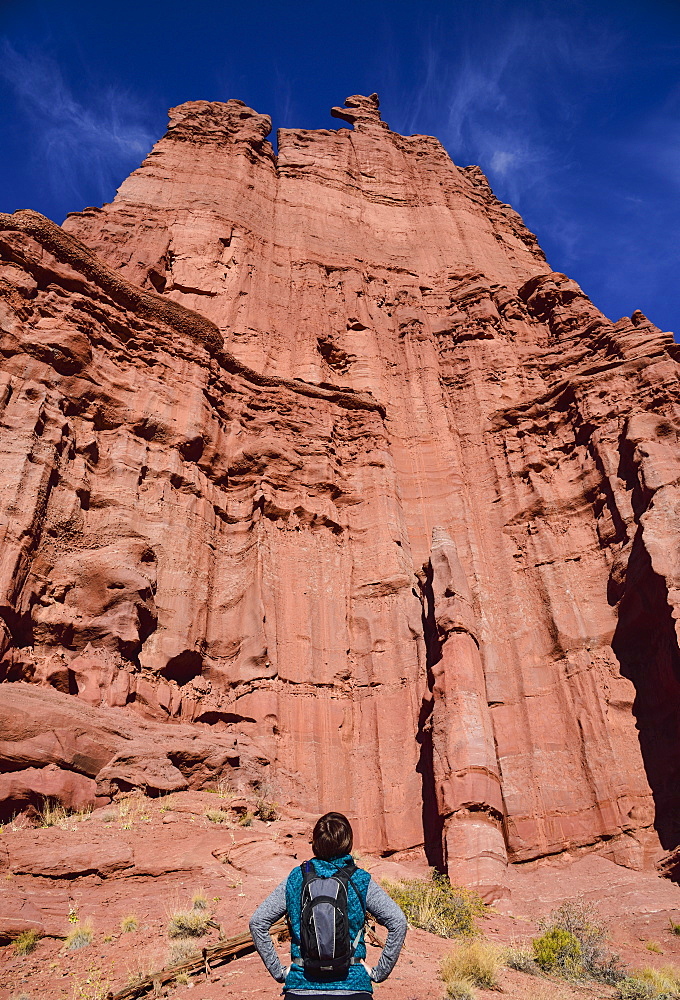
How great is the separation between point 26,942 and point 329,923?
259 inches

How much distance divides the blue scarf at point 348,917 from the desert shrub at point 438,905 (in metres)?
8.36

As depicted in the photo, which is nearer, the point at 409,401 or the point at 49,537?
the point at 49,537

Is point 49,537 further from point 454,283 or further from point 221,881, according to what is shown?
point 454,283

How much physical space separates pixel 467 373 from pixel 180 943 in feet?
80.8

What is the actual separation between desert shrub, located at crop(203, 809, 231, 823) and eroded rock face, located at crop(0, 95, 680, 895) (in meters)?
1.63

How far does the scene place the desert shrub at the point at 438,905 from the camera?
1104cm

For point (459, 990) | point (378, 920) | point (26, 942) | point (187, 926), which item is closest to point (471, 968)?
point (459, 990)

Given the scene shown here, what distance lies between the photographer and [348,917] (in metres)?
3.62

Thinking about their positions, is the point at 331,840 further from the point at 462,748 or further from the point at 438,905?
the point at 462,748

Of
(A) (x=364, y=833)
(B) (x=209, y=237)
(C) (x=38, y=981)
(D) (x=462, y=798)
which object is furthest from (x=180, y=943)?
(B) (x=209, y=237)

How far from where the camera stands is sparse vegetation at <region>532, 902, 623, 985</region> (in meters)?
10.0

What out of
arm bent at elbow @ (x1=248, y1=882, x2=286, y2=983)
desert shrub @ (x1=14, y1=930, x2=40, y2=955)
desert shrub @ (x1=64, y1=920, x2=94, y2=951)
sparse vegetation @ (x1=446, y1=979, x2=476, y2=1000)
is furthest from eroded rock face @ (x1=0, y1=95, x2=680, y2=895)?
arm bent at elbow @ (x1=248, y1=882, x2=286, y2=983)

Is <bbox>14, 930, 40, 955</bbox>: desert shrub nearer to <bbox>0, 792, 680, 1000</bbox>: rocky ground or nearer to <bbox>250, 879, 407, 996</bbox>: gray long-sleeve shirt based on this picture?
<bbox>0, 792, 680, 1000</bbox>: rocky ground

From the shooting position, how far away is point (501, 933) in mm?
12164
